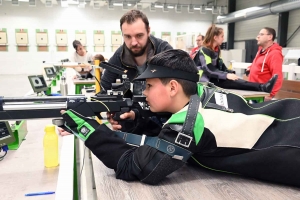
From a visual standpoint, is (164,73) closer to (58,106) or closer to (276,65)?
(58,106)

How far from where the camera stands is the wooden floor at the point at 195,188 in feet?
2.80

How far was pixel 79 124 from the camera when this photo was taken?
3.33 ft

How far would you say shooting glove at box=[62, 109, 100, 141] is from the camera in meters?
1.00

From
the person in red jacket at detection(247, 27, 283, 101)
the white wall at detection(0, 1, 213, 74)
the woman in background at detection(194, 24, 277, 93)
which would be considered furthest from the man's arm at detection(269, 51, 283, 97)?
the white wall at detection(0, 1, 213, 74)

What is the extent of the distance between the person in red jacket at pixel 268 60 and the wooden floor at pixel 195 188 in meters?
2.40

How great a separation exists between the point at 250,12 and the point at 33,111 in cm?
995

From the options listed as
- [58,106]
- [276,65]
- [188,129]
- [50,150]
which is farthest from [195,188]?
[276,65]

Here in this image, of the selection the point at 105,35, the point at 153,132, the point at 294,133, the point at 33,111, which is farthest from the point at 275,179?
the point at 105,35

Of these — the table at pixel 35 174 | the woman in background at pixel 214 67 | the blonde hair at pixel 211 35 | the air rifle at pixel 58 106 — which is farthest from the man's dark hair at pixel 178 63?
the blonde hair at pixel 211 35

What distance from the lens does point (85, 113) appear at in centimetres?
108

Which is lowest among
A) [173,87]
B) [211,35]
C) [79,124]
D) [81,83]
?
[81,83]

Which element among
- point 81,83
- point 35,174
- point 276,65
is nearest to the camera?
point 35,174

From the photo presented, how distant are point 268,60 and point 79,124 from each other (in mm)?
2817

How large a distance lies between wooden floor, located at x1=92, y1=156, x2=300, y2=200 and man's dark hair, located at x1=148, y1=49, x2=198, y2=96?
0.33 m
